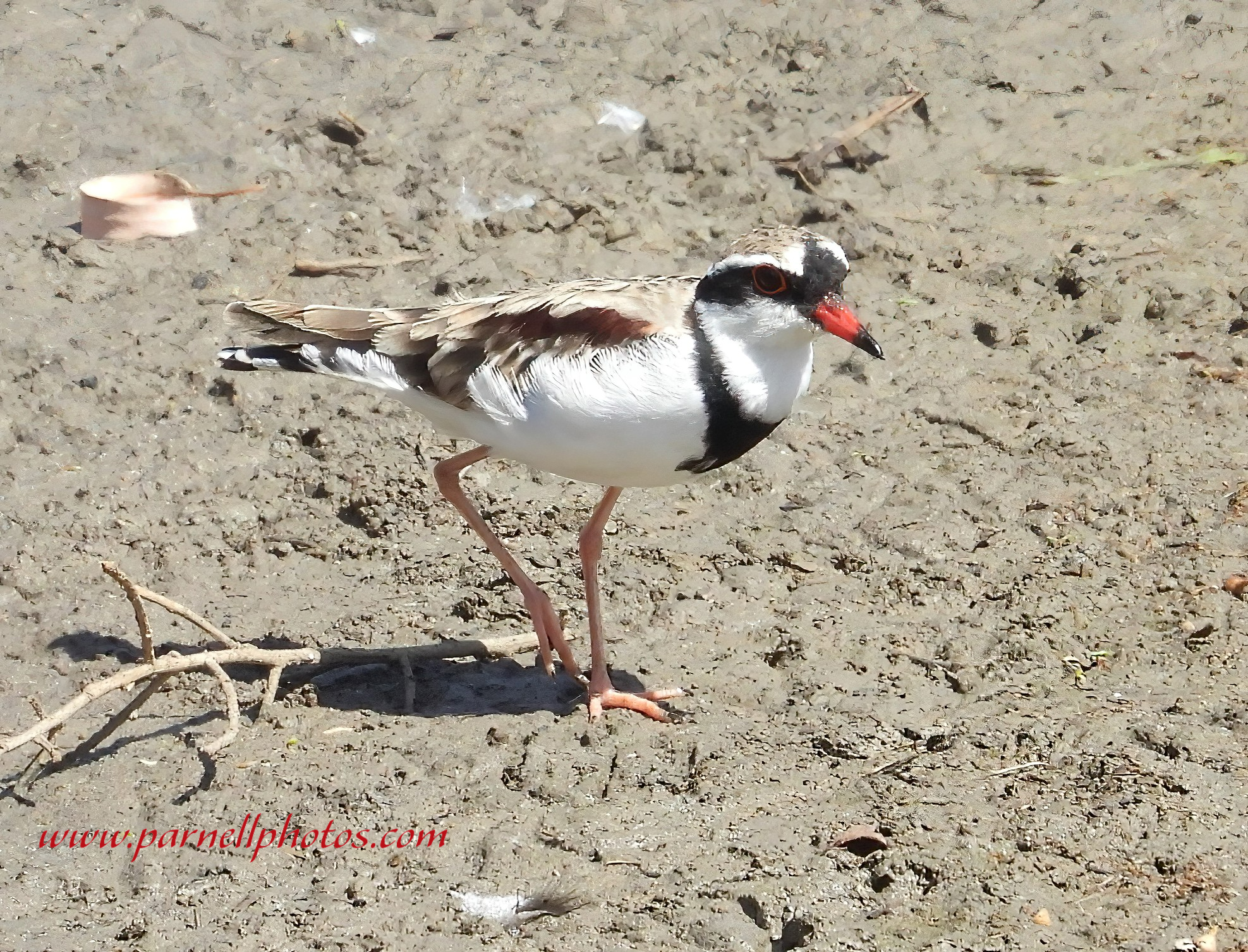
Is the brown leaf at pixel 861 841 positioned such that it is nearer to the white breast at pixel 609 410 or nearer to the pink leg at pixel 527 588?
the white breast at pixel 609 410

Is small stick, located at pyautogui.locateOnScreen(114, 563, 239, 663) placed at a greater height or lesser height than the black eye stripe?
lesser

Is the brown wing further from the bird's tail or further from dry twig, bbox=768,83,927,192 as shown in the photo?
dry twig, bbox=768,83,927,192

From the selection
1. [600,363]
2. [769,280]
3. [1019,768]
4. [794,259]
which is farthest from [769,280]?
[1019,768]

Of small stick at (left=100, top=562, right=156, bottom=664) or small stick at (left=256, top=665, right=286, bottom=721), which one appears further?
small stick at (left=256, top=665, right=286, bottom=721)

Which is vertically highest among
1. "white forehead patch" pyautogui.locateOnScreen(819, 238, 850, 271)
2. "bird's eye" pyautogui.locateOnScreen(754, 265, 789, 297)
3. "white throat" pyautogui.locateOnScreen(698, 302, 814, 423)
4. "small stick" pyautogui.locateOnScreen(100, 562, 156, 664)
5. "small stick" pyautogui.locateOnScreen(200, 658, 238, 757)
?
"white forehead patch" pyautogui.locateOnScreen(819, 238, 850, 271)

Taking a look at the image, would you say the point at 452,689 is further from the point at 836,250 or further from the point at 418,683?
the point at 836,250

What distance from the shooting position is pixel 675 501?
263 inches

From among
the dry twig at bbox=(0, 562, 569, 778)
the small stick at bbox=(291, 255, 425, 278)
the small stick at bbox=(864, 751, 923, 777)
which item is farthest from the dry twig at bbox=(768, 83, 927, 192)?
the small stick at bbox=(864, 751, 923, 777)

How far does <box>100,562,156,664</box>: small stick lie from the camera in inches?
183

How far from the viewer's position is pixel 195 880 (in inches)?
179

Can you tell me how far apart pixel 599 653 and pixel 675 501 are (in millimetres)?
1319

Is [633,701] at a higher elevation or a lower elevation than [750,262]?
lower

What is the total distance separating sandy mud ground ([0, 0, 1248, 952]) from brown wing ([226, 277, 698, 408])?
40.1 inches

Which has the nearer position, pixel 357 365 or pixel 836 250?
pixel 836 250
